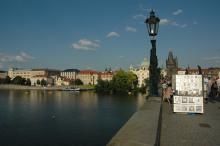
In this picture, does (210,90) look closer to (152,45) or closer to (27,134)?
(152,45)

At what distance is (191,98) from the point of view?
41.4 feet

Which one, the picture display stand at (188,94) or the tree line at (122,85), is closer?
the picture display stand at (188,94)

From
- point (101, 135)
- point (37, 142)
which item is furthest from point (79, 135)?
point (37, 142)

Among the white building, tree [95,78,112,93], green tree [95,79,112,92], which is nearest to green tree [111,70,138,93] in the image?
green tree [95,79,112,92]


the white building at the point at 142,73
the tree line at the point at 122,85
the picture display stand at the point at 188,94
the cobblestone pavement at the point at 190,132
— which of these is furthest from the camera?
the white building at the point at 142,73

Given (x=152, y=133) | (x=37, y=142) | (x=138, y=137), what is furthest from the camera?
(x=37, y=142)

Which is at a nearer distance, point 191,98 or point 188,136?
point 188,136

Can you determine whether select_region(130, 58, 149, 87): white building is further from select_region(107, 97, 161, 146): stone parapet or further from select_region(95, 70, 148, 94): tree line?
select_region(107, 97, 161, 146): stone parapet

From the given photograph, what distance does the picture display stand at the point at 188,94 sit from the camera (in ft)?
41.1

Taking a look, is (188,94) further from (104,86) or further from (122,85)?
(104,86)

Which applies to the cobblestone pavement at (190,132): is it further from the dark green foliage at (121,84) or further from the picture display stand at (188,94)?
the dark green foliage at (121,84)

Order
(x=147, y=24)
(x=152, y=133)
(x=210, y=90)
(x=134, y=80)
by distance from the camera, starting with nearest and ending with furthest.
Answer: (x=152, y=133), (x=147, y=24), (x=210, y=90), (x=134, y=80)

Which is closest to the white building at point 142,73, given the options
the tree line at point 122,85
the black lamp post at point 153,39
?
the tree line at point 122,85

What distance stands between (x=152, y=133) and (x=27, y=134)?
27663 mm
